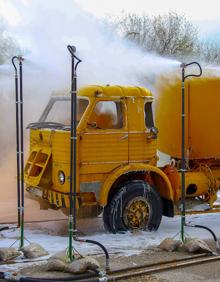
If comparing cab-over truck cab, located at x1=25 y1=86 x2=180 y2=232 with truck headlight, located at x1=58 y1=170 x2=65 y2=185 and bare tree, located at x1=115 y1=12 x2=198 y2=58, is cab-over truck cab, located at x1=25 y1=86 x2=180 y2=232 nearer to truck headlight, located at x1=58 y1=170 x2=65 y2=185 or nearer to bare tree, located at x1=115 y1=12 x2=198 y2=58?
truck headlight, located at x1=58 y1=170 x2=65 y2=185

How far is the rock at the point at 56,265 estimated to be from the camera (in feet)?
24.1

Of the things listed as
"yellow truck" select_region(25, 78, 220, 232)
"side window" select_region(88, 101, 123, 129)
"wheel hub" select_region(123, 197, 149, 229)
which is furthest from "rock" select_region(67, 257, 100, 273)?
"side window" select_region(88, 101, 123, 129)

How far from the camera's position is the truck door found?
9703mm

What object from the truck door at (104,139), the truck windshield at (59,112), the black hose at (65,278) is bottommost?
the black hose at (65,278)

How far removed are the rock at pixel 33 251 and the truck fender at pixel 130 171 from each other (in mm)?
1734

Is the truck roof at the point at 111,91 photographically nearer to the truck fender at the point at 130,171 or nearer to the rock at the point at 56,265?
the truck fender at the point at 130,171

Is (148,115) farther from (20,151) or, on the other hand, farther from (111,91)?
(20,151)

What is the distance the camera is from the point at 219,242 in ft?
31.1

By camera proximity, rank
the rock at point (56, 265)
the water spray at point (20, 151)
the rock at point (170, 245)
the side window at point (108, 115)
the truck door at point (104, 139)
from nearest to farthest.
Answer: the rock at point (56, 265) → the water spray at point (20, 151) → the rock at point (170, 245) → the truck door at point (104, 139) → the side window at point (108, 115)

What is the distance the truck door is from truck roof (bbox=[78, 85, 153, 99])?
13 cm

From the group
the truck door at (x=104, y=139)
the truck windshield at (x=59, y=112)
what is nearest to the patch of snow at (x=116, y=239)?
the truck door at (x=104, y=139)

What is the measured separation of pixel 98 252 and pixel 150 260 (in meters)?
0.87

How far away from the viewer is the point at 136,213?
1016cm

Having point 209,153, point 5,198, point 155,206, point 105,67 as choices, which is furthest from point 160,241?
point 5,198
